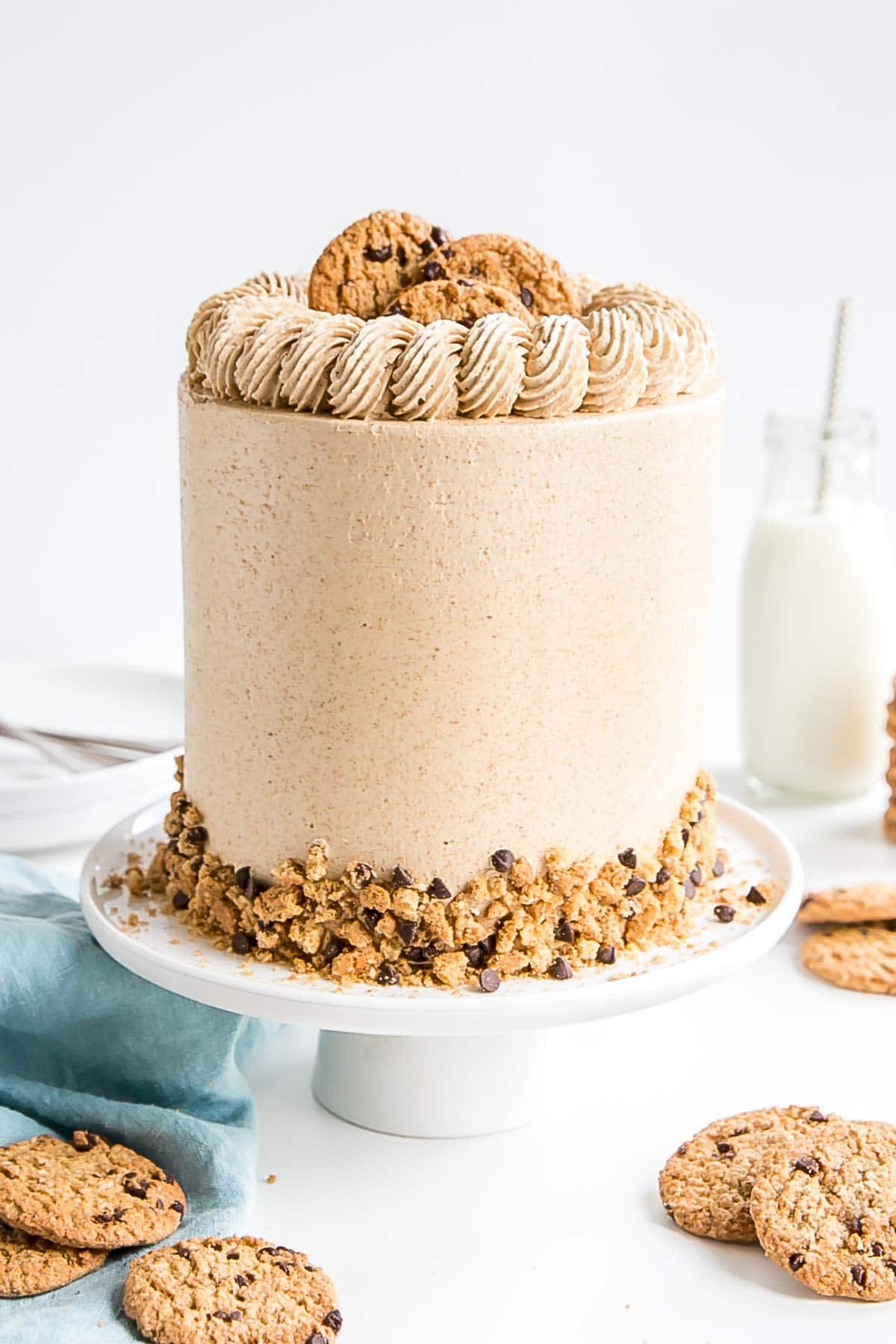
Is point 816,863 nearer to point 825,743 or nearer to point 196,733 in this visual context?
point 825,743

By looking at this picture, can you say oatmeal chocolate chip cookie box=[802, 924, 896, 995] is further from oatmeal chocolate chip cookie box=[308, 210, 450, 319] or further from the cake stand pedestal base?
oatmeal chocolate chip cookie box=[308, 210, 450, 319]

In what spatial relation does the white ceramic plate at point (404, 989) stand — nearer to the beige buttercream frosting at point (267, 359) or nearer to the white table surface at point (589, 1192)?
the white table surface at point (589, 1192)

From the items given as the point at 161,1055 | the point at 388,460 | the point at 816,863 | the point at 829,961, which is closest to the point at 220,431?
the point at 388,460

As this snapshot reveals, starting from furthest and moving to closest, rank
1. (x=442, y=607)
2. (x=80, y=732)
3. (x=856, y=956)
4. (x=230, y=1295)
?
(x=80, y=732) < (x=856, y=956) < (x=442, y=607) < (x=230, y=1295)

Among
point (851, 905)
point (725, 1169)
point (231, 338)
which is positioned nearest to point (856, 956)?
point (851, 905)

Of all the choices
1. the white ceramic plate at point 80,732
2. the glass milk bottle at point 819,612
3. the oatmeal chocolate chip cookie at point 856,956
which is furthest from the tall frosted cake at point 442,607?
the glass milk bottle at point 819,612

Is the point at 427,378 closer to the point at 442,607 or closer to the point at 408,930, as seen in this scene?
the point at 442,607
